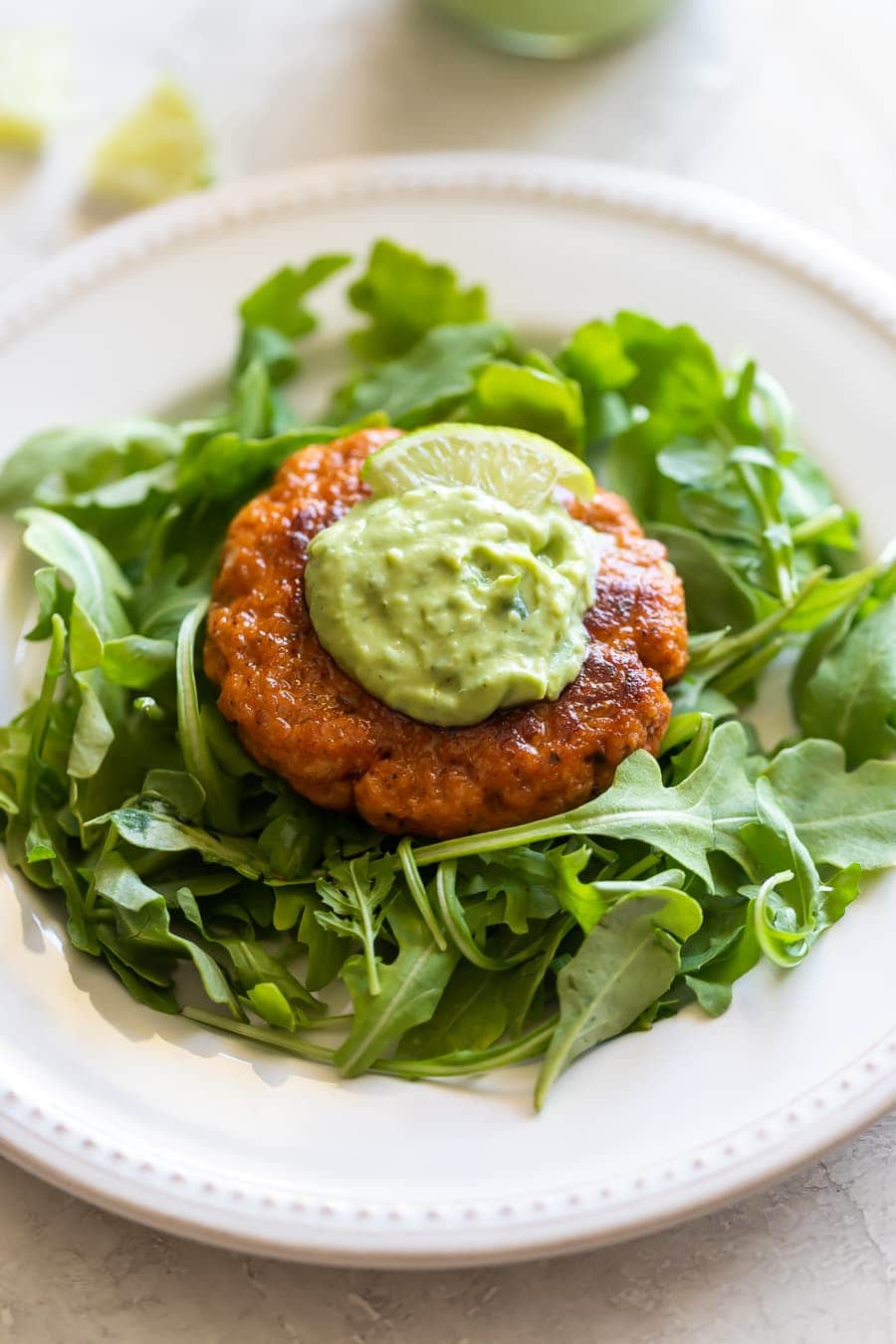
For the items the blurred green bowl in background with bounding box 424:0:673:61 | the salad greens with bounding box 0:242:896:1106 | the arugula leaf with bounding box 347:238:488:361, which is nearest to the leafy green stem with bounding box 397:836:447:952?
the salad greens with bounding box 0:242:896:1106

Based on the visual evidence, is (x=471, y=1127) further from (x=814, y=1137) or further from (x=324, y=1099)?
(x=814, y=1137)

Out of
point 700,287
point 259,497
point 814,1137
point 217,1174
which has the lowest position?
point 217,1174

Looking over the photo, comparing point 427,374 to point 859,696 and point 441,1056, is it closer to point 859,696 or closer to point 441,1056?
point 859,696

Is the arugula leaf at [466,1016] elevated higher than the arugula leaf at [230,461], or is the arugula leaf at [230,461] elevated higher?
the arugula leaf at [230,461]

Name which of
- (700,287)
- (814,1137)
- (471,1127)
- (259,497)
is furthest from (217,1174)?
(700,287)

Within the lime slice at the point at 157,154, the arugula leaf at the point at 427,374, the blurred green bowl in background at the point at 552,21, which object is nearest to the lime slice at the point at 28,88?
the lime slice at the point at 157,154

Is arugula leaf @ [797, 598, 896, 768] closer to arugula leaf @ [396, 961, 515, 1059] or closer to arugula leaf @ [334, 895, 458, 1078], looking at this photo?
arugula leaf @ [396, 961, 515, 1059]

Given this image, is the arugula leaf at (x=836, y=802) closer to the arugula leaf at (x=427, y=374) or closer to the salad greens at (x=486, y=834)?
the salad greens at (x=486, y=834)

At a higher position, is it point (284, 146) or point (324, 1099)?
point (284, 146)
